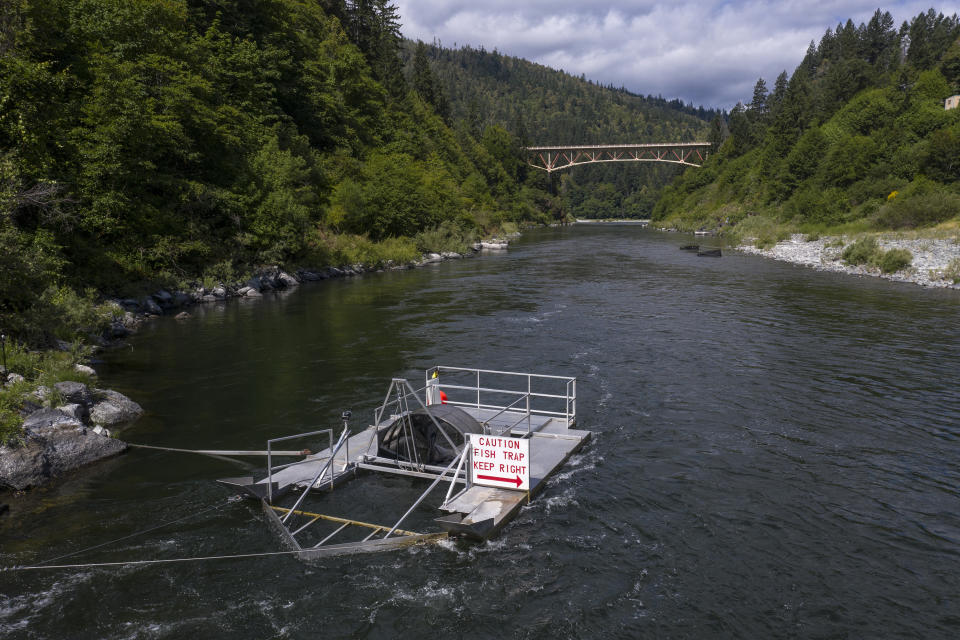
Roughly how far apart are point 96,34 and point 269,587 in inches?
1475

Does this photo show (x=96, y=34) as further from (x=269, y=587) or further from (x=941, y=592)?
(x=941, y=592)

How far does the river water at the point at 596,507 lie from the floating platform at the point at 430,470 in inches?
14.6

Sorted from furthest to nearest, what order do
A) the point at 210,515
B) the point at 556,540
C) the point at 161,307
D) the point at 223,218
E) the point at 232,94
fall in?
the point at 232,94
the point at 223,218
the point at 161,307
the point at 210,515
the point at 556,540

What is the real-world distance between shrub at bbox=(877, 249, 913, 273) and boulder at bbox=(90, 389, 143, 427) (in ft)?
162

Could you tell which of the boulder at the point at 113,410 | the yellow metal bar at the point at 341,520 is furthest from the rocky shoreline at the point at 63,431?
the yellow metal bar at the point at 341,520

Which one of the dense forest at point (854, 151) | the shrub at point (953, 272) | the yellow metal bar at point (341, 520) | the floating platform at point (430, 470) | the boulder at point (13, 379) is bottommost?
the yellow metal bar at point (341, 520)

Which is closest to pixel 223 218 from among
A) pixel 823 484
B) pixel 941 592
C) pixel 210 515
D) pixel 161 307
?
pixel 161 307

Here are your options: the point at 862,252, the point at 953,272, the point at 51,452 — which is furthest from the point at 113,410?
the point at 862,252

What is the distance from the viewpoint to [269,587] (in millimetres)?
9648

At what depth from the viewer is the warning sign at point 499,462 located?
39.8 feet

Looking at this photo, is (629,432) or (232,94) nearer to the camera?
(629,432)

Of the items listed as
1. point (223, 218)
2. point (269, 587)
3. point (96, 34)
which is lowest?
point (269, 587)

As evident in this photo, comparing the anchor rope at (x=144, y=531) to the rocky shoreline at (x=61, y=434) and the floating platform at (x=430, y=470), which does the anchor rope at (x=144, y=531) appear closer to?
the floating platform at (x=430, y=470)

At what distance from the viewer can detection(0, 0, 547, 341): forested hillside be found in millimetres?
25109
